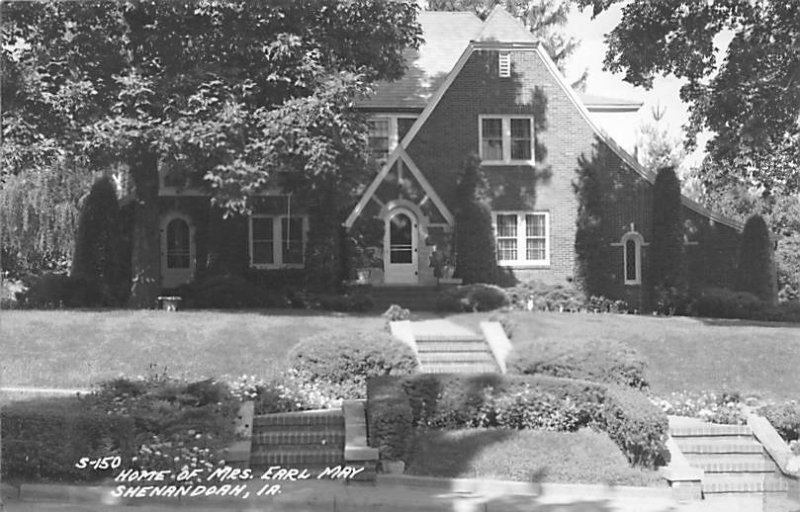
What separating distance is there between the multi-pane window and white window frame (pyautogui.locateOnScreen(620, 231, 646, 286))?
10.1 meters

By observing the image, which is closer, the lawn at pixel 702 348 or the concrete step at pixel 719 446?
the concrete step at pixel 719 446

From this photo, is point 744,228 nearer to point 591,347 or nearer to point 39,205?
point 591,347

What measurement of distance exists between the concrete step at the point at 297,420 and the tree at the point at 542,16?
2107 centimetres

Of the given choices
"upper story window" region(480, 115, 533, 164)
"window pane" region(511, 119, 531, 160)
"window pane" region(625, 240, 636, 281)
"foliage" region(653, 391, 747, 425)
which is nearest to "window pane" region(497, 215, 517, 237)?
"upper story window" region(480, 115, 533, 164)

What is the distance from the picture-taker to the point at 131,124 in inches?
813

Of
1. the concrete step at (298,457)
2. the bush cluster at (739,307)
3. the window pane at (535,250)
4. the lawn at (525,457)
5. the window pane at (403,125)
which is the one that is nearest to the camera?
the lawn at (525,457)

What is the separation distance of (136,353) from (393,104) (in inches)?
597

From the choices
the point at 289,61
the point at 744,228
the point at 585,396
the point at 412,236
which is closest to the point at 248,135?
the point at 289,61

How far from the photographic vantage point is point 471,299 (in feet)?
74.3

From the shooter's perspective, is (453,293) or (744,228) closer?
(453,293)

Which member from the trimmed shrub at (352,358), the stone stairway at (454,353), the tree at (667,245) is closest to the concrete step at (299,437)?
the trimmed shrub at (352,358)

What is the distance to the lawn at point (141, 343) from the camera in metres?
15.5

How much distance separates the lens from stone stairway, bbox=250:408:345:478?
11227mm

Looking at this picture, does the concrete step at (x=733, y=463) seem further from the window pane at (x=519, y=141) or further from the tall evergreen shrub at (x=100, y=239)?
the tall evergreen shrub at (x=100, y=239)
